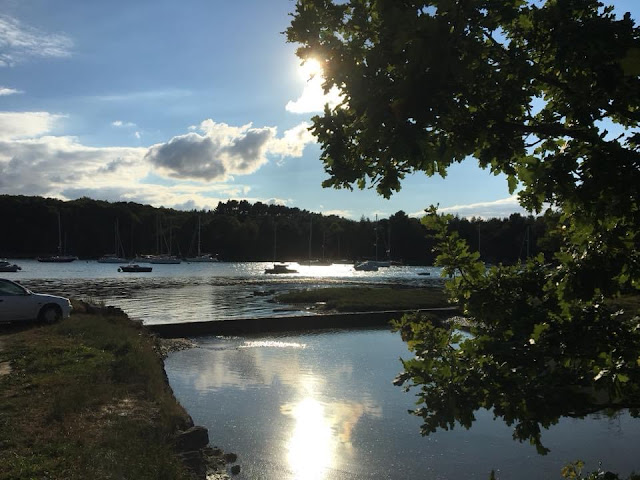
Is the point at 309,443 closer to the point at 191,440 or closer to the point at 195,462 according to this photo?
the point at 191,440

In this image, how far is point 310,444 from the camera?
39.9 ft

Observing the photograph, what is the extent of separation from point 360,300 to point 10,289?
28.3 meters

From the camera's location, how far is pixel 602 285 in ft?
10.8

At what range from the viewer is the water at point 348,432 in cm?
1100

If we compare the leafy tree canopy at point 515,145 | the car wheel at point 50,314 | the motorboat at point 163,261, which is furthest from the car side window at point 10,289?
the motorboat at point 163,261

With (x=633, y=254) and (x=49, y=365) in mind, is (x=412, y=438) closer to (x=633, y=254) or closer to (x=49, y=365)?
(x=49, y=365)

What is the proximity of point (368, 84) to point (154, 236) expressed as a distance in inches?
7277

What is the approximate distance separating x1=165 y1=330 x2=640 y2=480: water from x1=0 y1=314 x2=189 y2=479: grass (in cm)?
190

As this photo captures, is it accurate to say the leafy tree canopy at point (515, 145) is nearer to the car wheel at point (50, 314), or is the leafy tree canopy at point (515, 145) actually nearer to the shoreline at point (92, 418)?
the shoreline at point (92, 418)

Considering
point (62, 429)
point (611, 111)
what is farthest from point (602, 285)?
point (62, 429)

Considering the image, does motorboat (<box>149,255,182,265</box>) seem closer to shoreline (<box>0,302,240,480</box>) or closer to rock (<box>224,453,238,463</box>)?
shoreline (<box>0,302,240,480</box>)

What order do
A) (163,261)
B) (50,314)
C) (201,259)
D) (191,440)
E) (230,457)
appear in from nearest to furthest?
(191,440) < (230,457) < (50,314) < (163,261) < (201,259)

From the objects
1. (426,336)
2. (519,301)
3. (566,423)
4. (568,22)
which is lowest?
(566,423)

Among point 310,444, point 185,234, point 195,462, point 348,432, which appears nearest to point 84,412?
point 195,462
